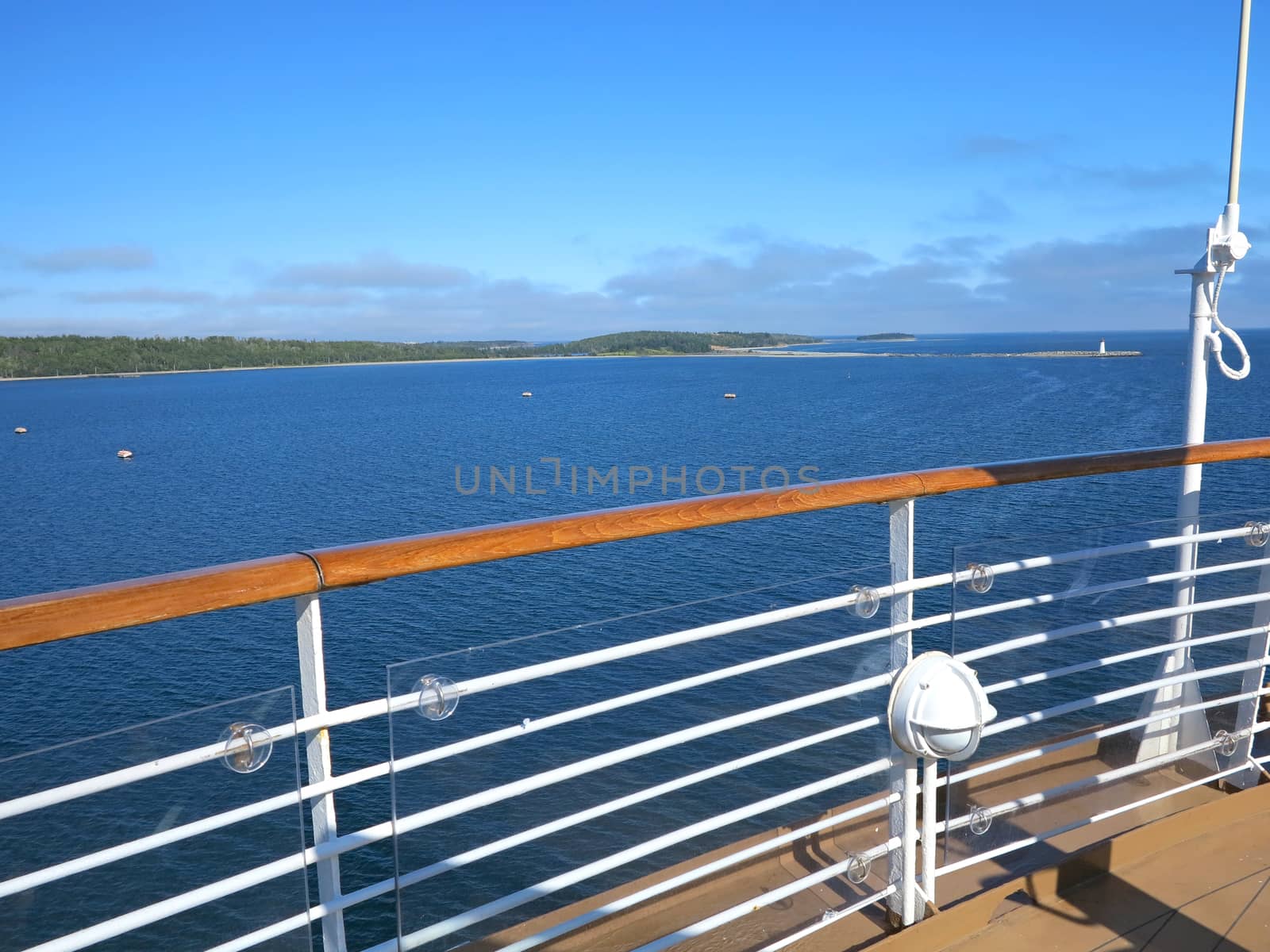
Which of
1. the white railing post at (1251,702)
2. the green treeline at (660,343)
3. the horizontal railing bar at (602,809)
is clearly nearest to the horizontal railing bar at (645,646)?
the horizontal railing bar at (602,809)

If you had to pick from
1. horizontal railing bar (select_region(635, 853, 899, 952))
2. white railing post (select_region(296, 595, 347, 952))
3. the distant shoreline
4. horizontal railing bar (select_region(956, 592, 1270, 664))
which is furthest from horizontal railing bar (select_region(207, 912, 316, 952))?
the distant shoreline

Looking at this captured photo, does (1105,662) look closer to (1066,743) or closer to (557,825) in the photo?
(1066,743)

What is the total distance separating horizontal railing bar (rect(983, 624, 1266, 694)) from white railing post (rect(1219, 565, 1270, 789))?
0.10 feet

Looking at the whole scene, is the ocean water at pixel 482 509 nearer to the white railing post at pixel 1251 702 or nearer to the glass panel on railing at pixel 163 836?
the glass panel on railing at pixel 163 836

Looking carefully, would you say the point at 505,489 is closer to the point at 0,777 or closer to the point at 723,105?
the point at 0,777

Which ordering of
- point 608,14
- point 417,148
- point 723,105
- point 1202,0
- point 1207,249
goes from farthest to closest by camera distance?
point 417,148 < point 723,105 < point 608,14 < point 1202,0 < point 1207,249

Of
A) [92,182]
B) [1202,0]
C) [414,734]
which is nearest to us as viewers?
[414,734]

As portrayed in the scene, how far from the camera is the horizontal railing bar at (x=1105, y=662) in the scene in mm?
1859

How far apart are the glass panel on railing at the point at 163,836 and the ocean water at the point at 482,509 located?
6 cm

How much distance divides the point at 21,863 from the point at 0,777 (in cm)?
9

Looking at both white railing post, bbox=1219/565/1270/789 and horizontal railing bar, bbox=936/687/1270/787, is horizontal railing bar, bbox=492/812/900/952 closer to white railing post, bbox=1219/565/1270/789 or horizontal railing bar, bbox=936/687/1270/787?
horizontal railing bar, bbox=936/687/1270/787

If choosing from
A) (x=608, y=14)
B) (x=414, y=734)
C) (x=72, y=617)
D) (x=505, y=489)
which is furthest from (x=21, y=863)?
(x=608, y=14)

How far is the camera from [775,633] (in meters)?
1.90

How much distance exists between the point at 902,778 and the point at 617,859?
1.92 feet
